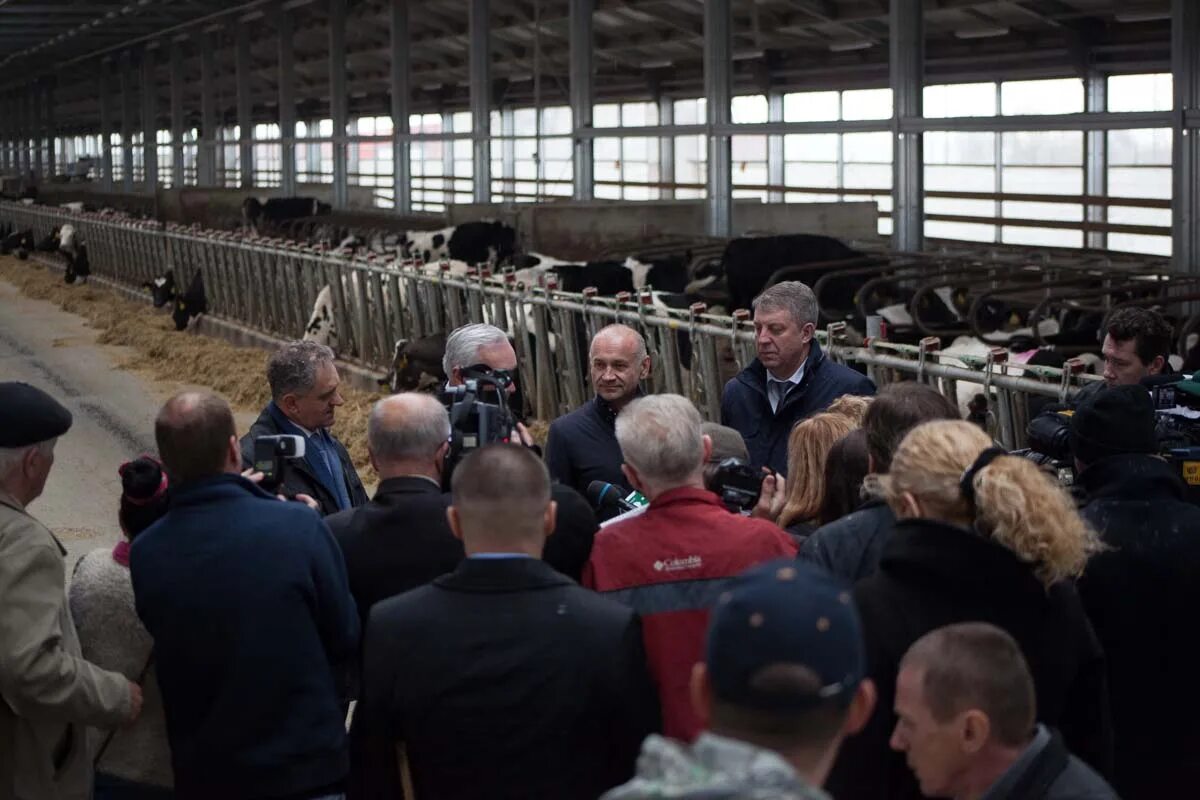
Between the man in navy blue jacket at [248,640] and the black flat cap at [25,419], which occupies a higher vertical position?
the black flat cap at [25,419]

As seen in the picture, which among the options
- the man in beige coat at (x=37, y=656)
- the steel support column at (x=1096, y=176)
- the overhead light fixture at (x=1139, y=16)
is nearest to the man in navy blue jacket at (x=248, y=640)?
the man in beige coat at (x=37, y=656)

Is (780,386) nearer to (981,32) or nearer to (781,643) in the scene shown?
(781,643)

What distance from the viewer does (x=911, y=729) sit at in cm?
258

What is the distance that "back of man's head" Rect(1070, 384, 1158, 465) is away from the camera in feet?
12.4

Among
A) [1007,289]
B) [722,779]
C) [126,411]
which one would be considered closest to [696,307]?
[1007,289]

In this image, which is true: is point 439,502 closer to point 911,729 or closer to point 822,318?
point 911,729

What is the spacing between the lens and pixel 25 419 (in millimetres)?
3678

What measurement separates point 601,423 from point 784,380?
2.28 feet

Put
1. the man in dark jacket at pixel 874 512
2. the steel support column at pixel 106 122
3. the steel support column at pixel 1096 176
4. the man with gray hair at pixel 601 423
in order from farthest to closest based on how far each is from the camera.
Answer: the steel support column at pixel 106 122
the steel support column at pixel 1096 176
the man with gray hair at pixel 601 423
the man in dark jacket at pixel 874 512

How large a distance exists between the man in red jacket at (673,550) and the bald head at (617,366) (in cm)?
182

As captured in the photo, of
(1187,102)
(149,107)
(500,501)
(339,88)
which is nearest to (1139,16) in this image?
(1187,102)

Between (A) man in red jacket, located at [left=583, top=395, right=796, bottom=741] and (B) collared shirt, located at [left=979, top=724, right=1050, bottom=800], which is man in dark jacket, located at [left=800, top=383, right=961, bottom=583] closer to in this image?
(A) man in red jacket, located at [left=583, top=395, right=796, bottom=741]

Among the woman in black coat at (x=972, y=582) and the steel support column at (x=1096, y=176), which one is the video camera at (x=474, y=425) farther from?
the steel support column at (x=1096, y=176)

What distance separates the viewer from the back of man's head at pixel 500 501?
10.4ft
